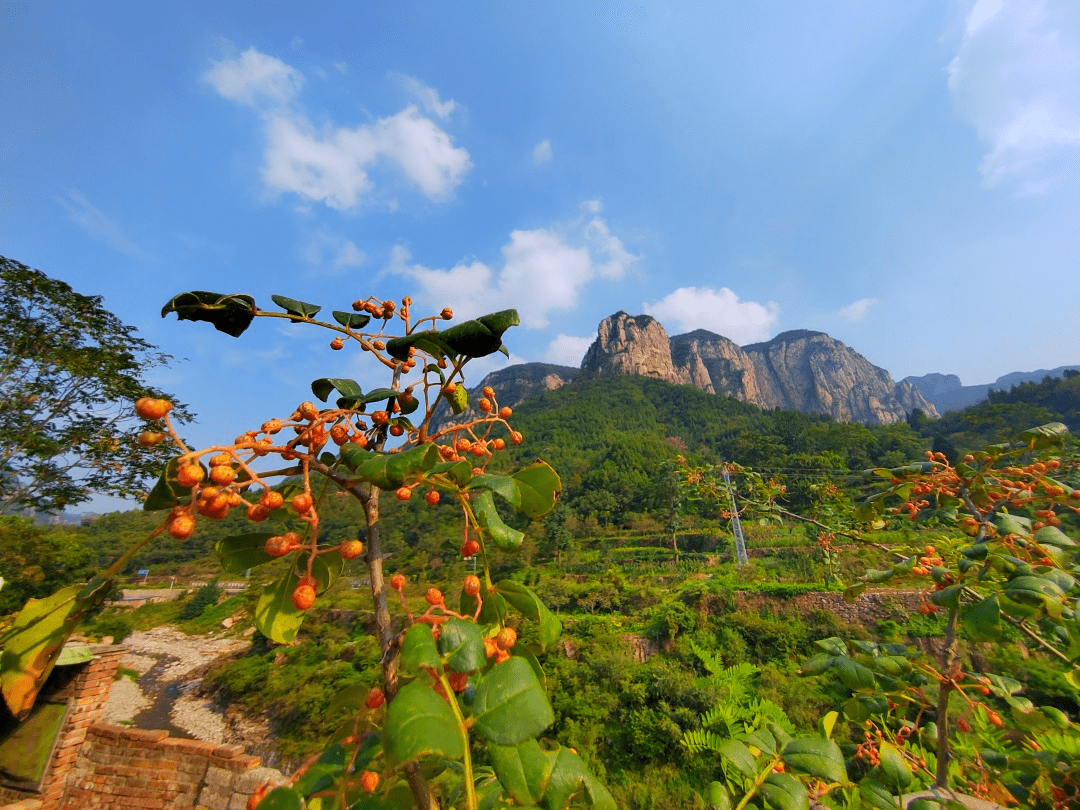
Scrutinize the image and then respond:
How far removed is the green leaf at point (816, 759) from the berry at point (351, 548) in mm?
949

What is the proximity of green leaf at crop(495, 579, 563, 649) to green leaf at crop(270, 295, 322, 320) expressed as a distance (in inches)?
21.3

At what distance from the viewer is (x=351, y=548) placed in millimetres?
579

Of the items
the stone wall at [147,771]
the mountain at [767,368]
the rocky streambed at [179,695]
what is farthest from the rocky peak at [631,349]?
the stone wall at [147,771]

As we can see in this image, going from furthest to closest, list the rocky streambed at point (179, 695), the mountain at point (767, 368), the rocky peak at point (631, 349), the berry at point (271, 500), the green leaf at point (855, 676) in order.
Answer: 1. the mountain at point (767, 368)
2. the rocky peak at point (631, 349)
3. the rocky streambed at point (179, 695)
4. the green leaf at point (855, 676)
5. the berry at point (271, 500)

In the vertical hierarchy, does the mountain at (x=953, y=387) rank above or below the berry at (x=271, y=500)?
above

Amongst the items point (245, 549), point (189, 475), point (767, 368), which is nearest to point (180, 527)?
point (189, 475)

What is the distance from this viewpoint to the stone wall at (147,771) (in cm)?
475

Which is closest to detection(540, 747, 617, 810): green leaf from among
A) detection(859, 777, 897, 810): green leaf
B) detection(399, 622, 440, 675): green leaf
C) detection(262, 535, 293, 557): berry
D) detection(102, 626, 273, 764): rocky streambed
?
detection(399, 622, 440, 675): green leaf

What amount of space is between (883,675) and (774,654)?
1242 cm

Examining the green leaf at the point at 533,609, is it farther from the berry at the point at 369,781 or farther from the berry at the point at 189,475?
the berry at the point at 189,475

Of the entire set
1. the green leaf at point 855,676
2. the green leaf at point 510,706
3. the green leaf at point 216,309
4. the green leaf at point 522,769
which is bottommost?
the green leaf at point 855,676

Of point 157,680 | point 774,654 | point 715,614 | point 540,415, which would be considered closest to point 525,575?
point 715,614

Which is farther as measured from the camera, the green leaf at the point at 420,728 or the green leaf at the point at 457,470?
the green leaf at the point at 457,470

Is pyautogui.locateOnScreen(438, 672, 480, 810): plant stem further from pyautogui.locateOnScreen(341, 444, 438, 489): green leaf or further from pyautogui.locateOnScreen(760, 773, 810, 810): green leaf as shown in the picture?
pyautogui.locateOnScreen(760, 773, 810, 810): green leaf
